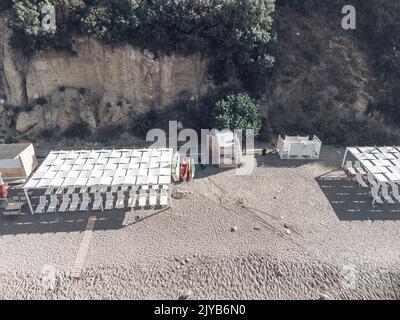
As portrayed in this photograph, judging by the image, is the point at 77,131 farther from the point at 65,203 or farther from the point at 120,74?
the point at 65,203

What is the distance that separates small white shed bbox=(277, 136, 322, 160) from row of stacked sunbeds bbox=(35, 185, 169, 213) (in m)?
10.6

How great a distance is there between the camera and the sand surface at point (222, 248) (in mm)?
15742

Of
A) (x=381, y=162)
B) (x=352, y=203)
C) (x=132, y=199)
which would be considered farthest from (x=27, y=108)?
(x=381, y=162)

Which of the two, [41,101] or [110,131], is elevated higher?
[41,101]

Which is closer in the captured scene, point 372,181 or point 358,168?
point 372,181

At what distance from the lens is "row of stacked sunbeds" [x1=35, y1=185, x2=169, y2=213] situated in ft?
67.5

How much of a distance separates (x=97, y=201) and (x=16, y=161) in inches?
285

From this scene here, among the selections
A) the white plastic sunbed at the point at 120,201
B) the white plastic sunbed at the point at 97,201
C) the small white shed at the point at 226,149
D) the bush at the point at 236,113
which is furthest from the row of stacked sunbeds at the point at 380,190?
the white plastic sunbed at the point at 97,201

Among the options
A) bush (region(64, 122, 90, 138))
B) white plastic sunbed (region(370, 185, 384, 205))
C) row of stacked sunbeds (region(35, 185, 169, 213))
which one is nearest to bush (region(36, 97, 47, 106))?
bush (region(64, 122, 90, 138))

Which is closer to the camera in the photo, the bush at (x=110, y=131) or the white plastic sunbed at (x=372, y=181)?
the white plastic sunbed at (x=372, y=181)

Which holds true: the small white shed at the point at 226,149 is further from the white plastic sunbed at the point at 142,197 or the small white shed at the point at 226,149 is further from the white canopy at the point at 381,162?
the white canopy at the point at 381,162

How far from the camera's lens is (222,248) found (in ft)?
58.4

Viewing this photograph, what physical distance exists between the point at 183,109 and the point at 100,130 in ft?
26.0

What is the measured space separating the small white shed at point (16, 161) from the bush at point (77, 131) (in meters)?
4.55
